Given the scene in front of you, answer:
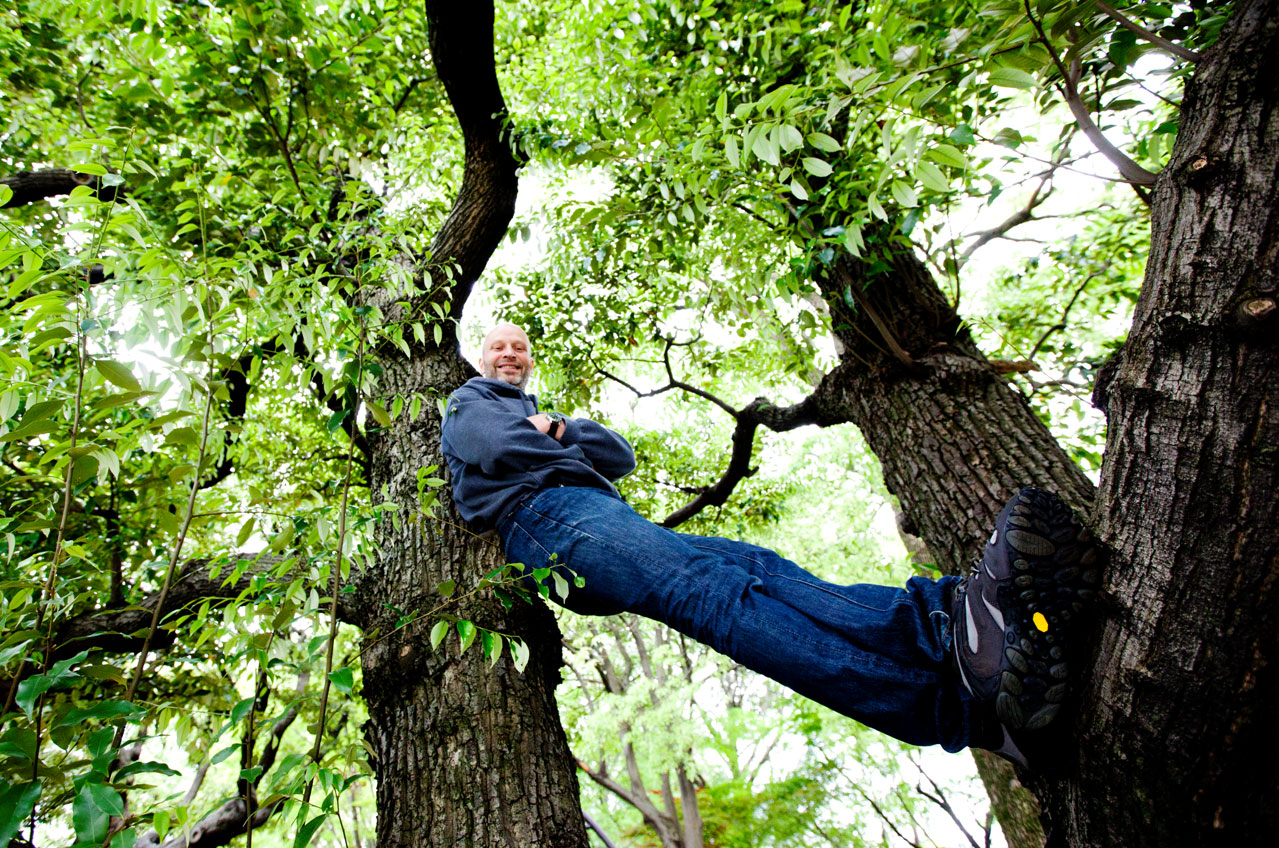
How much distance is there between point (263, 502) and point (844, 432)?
10774mm

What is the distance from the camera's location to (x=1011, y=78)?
124cm

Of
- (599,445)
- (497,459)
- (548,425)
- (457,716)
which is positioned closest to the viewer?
(457,716)

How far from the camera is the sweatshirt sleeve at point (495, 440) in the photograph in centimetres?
213

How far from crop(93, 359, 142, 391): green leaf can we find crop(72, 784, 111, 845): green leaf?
0.58m

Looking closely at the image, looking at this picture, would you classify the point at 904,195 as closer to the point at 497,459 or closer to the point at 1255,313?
the point at 1255,313

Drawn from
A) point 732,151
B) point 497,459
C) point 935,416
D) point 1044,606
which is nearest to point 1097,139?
point 732,151

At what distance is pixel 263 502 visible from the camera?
123 cm

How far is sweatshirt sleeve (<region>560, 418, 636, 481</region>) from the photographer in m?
2.45

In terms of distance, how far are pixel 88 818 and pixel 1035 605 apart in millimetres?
1463

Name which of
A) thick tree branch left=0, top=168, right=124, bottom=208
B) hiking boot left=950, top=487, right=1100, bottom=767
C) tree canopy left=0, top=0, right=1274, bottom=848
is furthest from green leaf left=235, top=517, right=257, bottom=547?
thick tree branch left=0, top=168, right=124, bottom=208

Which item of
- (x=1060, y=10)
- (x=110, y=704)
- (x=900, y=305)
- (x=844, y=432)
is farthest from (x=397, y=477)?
(x=844, y=432)

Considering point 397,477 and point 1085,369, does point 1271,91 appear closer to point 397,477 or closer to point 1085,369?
point 1085,369

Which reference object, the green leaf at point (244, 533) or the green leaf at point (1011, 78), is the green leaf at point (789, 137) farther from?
the green leaf at point (244, 533)

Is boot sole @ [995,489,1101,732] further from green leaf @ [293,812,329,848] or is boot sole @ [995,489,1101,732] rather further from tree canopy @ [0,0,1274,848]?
green leaf @ [293,812,329,848]
